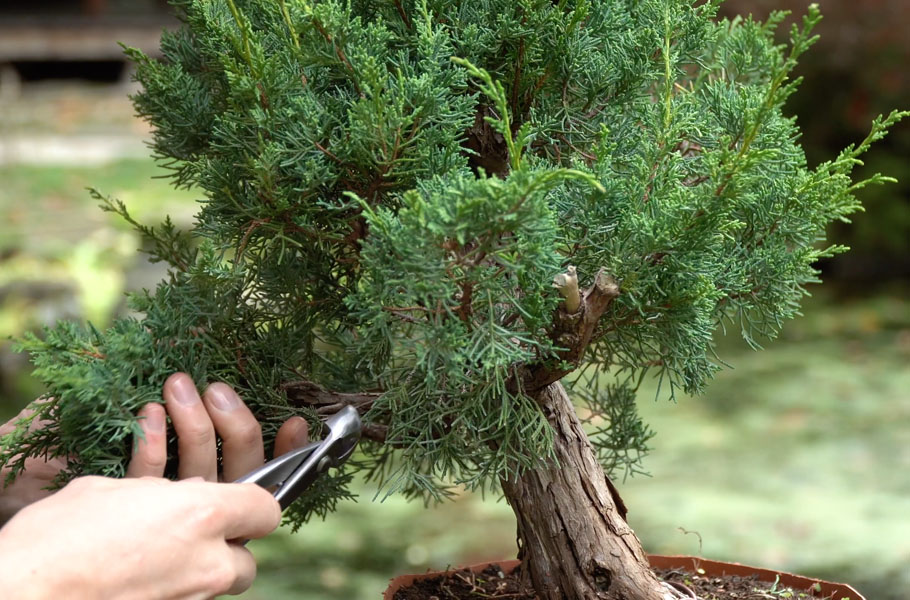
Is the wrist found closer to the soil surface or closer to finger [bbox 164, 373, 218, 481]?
finger [bbox 164, 373, 218, 481]

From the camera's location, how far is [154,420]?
78 centimetres

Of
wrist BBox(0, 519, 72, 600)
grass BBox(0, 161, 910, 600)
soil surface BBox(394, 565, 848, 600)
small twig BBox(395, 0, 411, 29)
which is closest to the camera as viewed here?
wrist BBox(0, 519, 72, 600)

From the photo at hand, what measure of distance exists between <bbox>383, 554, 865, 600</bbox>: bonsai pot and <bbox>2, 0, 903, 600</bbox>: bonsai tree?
13 cm

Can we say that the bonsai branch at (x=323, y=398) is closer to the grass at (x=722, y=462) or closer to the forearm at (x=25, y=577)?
the forearm at (x=25, y=577)

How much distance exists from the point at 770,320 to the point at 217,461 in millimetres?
581

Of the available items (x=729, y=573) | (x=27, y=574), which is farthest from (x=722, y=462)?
(x=27, y=574)

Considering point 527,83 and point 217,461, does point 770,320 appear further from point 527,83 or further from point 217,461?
point 217,461

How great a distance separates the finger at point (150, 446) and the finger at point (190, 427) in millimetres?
18

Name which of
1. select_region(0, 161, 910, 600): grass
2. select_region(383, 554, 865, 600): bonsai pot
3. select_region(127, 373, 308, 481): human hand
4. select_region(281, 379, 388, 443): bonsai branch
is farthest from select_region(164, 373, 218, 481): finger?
select_region(0, 161, 910, 600): grass

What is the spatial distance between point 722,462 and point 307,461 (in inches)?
97.1

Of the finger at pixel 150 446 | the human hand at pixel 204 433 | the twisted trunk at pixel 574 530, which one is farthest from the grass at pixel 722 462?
the finger at pixel 150 446

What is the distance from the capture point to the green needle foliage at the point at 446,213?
2.43 feet

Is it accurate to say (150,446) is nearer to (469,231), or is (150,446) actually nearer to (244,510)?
(244,510)

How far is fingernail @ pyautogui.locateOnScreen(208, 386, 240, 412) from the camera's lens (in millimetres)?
838
